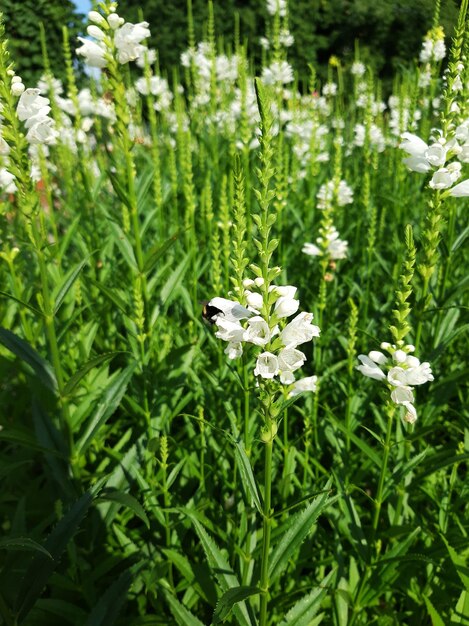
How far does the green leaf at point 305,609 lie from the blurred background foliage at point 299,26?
2955 mm

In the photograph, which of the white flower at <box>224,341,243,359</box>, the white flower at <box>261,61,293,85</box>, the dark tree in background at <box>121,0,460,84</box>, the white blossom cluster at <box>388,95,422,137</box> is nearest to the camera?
the white flower at <box>224,341,243,359</box>

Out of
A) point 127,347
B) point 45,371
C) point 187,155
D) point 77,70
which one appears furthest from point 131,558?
point 77,70

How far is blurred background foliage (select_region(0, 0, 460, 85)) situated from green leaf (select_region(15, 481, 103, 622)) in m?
2.83

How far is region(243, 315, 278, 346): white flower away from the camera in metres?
1.31

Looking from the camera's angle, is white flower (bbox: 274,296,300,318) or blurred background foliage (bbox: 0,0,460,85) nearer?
white flower (bbox: 274,296,300,318)

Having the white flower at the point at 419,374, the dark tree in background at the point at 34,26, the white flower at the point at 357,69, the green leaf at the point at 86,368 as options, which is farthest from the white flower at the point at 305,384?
the dark tree in background at the point at 34,26

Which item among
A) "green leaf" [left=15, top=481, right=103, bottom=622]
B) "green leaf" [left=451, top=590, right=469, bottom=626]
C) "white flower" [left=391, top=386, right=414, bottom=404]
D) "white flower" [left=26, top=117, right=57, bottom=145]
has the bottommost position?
"green leaf" [left=451, top=590, right=469, bottom=626]

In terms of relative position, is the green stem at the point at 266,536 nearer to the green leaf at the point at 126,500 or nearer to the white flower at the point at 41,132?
the green leaf at the point at 126,500

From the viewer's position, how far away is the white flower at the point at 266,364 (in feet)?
4.37

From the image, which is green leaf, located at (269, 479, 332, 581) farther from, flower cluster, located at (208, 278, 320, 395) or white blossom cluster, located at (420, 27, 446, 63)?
white blossom cluster, located at (420, 27, 446, 63)

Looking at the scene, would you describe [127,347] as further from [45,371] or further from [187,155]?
[187,155]

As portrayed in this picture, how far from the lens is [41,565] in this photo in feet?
5.67

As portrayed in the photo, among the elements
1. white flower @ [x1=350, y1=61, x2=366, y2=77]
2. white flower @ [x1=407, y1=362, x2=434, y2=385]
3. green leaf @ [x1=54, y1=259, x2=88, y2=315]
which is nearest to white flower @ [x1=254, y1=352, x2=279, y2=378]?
white flower @ [x1=407, y1=362, x2=434, y2=385]

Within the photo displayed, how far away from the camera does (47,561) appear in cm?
173
